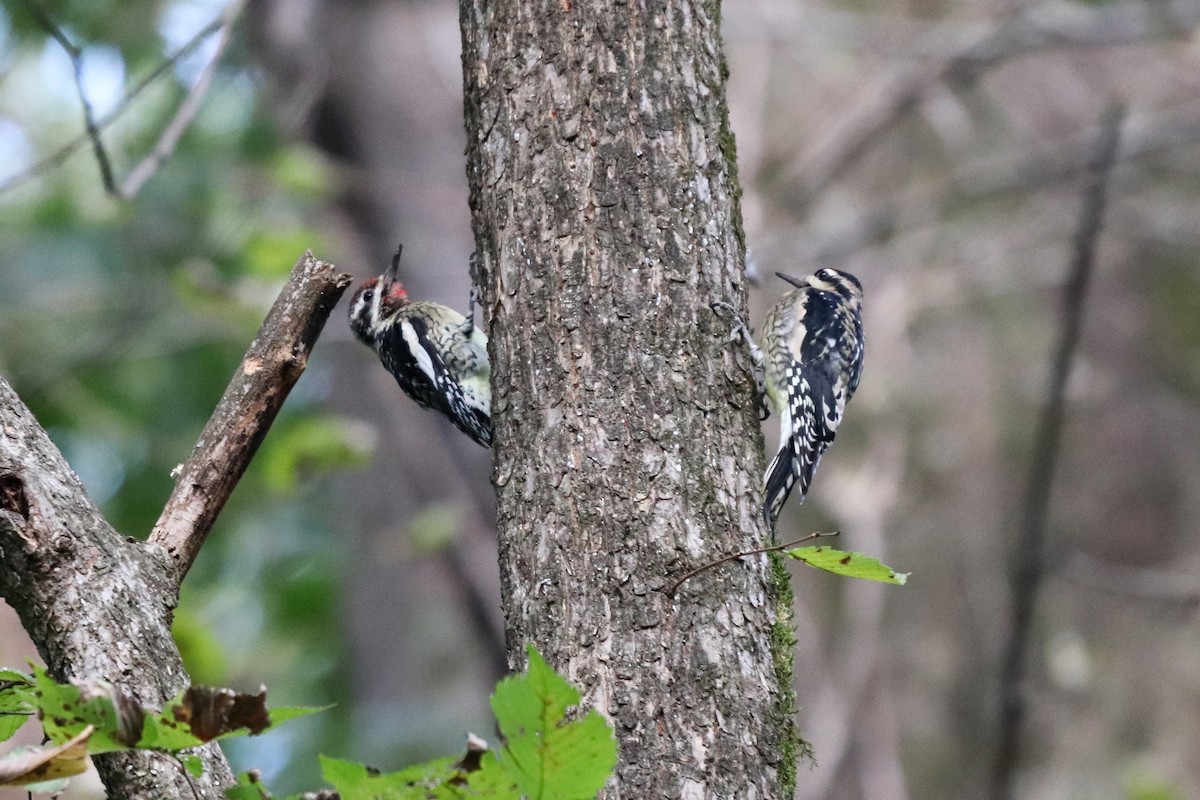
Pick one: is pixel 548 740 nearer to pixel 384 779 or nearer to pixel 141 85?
pixel 384 779

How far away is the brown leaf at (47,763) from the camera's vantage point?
4.85 ft

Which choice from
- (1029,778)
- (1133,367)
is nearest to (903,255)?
(1133,367)

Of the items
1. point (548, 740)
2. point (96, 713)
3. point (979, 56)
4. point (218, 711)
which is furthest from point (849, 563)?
point (979, 56)

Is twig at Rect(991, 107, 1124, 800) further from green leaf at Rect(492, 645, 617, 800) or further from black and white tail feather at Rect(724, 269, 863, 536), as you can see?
green leaf at Rect(492, 645, 617, 800)

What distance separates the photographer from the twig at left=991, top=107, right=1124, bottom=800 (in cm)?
419

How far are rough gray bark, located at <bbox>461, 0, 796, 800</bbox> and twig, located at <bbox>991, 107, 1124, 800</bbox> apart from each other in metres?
2.14

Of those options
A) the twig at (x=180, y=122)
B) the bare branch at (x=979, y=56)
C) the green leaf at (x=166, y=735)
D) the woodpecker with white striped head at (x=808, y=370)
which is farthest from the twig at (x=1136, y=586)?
the green leaf at (x=166, y=735)

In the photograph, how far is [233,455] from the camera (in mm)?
2266

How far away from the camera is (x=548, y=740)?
1.44 meters

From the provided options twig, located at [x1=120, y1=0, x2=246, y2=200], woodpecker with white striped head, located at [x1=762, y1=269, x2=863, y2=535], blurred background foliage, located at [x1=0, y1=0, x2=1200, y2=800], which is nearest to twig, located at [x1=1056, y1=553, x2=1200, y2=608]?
blurred background foliage, located at [x1=0, y1=0, x2=1200, y2=800]

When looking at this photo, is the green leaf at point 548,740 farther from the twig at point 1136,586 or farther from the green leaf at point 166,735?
the twig at point 1136,586

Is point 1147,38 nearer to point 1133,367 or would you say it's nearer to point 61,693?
point 1133,367

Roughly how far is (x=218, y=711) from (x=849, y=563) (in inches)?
38.2

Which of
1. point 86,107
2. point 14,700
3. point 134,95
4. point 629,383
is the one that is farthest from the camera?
point 134,95
